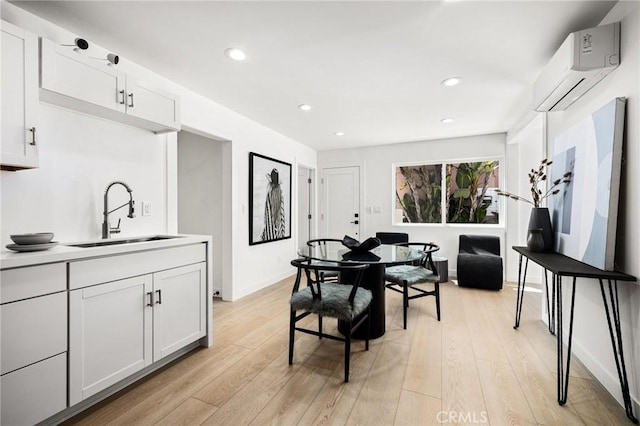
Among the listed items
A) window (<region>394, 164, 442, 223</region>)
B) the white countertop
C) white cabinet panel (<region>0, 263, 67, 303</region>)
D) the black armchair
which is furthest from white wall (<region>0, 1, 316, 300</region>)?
the black armchair

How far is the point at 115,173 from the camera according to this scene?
228 cm

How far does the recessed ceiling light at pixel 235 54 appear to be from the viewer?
220cm

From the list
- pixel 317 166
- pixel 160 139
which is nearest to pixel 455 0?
pixel 160 139

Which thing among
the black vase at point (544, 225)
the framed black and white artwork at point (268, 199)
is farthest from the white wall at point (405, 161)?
the black vase at point (544, 225)

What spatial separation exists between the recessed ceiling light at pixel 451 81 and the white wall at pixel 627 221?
1017 millimetres

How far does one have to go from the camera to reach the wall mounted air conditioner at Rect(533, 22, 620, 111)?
170 cm

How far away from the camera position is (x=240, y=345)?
94.3 inches

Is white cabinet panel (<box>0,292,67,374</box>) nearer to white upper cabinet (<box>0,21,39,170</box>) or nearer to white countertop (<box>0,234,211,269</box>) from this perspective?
white countertop (<box>0,234,211,269</box>)

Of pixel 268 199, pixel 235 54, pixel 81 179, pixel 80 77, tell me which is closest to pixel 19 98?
pixel 80 77

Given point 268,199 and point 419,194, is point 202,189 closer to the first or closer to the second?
point 268,199

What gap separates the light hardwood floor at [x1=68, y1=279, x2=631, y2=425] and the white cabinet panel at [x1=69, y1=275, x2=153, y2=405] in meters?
0.18

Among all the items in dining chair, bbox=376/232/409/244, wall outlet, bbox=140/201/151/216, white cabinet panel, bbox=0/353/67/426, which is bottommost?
white cabinet panel, bbox=0/353/67/426

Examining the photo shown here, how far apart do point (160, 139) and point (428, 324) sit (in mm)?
3163

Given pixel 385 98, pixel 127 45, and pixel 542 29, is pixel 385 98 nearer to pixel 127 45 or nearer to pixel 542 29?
pixel 542 29
